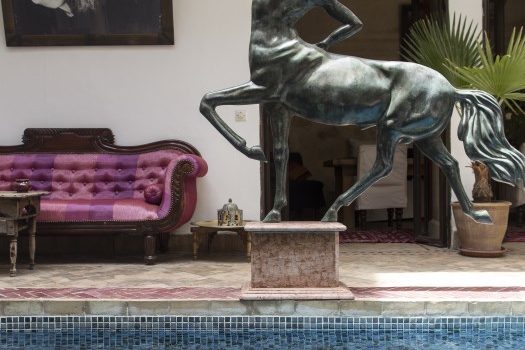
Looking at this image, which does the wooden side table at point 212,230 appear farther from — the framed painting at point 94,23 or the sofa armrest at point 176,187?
the framed painting at point 94,23

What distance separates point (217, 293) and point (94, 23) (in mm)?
3563

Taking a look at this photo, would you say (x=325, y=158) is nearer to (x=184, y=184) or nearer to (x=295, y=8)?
(x=184, y=184)

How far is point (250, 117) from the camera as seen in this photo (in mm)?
6141

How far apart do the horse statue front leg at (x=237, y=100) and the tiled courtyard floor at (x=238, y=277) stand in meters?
0.87

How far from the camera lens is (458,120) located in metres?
6.11

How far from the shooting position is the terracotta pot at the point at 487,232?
548 cm

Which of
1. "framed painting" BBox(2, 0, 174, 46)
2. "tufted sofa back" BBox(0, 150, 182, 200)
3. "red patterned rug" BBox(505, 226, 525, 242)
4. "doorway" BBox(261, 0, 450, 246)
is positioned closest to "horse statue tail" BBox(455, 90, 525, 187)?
"tufted sofa back" BBox(0, 150, 182, 200)

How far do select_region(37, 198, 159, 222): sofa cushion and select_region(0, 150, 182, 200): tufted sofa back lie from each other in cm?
47

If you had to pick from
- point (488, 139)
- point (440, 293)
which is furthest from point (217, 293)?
point (488, 139)

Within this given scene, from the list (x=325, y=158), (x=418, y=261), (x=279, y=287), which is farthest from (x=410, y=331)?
(x=325, y=158)

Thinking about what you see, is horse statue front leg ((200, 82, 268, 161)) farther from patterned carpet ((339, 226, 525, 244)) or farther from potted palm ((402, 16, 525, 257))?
patterned carpet ((339, 226, 525, 244))

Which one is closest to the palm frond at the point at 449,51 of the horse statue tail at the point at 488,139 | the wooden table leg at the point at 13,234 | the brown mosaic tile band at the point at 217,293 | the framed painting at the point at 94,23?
the horse statue tail at the point at 488,139

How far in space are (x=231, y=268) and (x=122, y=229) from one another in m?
1.02

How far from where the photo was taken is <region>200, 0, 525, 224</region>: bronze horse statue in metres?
3.43
